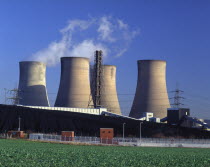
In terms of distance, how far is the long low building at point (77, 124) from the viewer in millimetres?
38469

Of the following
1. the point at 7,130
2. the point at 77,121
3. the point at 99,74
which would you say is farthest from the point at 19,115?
the point at 99,74

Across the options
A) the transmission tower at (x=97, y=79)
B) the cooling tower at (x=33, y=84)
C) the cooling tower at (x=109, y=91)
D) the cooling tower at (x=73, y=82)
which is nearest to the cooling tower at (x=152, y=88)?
the cooling tower at (x=109, y=91)

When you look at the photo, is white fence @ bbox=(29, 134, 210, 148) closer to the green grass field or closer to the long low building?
the long low building

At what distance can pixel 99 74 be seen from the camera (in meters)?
52.5

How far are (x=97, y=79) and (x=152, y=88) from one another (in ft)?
32.5

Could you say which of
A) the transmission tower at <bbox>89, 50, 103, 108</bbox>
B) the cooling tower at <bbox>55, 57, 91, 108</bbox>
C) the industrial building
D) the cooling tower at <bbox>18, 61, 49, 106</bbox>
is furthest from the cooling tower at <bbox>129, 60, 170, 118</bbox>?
the cooling tower at <bbox>18, 61, 49, 106</bbox>

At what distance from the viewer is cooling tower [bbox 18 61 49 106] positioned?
4766 cm

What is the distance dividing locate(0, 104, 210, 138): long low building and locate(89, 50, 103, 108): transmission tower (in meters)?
11.9

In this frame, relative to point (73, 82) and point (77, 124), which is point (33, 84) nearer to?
point (73, 82)

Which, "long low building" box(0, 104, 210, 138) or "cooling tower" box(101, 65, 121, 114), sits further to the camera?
"cooling tower" box(101, 65, 121, 114)

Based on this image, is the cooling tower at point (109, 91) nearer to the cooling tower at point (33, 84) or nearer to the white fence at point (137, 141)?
the cooling tower at point (33, 84)

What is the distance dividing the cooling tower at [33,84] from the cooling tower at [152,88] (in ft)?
36.9

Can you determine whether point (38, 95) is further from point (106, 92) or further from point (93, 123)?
point (93, 123)

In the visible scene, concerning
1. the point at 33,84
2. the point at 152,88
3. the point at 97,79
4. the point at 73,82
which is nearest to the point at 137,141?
the point at 152,88
